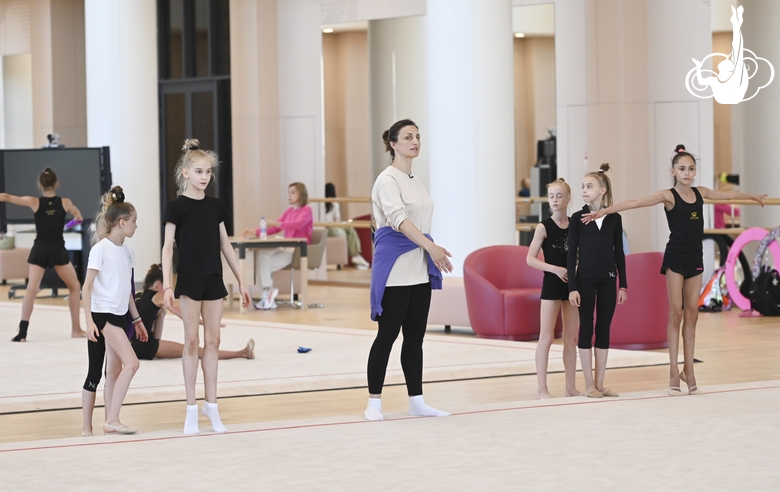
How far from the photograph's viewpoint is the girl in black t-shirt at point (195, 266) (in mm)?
5574

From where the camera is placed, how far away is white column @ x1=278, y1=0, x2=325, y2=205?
53.4ft

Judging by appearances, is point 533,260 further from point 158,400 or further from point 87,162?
point 87,162

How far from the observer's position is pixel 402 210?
575 centimetres

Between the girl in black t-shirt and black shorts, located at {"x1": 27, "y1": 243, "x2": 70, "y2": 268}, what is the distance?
187 inches

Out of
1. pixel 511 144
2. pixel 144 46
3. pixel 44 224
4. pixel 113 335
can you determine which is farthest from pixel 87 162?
pixel 113 335

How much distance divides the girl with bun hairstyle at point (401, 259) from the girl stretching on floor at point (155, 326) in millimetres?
2611

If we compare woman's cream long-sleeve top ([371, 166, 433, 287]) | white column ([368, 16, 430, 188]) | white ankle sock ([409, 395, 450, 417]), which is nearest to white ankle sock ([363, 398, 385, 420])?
white ankle sock ([409, 395, 450, 417])

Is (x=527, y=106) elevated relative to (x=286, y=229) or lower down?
elevated

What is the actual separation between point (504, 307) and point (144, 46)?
24.7 ft

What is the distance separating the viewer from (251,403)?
6.94 metres

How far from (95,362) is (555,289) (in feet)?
8.41

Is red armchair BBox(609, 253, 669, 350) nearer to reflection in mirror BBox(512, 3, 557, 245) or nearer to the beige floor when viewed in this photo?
the beige floor

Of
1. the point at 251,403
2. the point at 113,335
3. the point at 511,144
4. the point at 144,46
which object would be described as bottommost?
the point at 251,403

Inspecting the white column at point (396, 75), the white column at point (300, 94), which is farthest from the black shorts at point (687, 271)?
the white column at point (396, 75)
